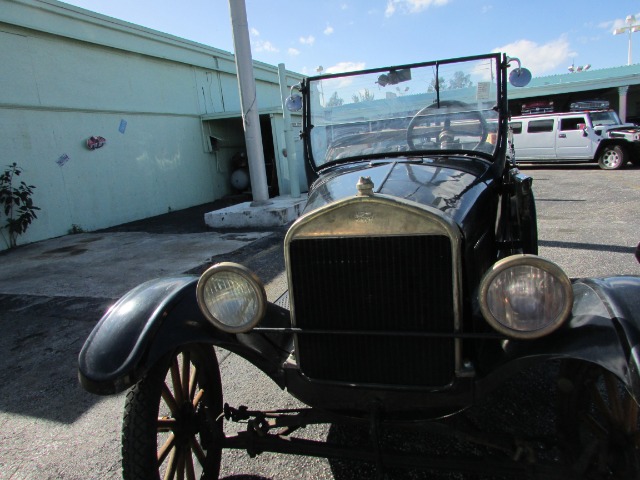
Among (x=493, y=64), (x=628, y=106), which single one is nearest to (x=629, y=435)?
(x=493, y=64)

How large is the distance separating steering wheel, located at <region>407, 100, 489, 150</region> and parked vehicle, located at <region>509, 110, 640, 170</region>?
12.2 meters

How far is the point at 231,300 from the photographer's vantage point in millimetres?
1854

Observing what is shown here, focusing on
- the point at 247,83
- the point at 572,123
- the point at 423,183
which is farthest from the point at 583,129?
the point at 423,183

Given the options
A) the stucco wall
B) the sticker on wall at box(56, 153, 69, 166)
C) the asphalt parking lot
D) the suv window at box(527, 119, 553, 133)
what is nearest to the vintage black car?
the asphalt parking lot

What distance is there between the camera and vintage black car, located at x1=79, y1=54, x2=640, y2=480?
5.21 feet

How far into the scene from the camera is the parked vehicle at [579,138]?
43.6 ft

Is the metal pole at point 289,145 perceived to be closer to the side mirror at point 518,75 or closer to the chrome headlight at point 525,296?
the side mirror at point 518,75

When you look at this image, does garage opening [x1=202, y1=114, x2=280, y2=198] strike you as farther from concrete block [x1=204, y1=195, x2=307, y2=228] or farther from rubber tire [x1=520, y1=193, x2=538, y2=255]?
rubber tire [x1=520, y1=193, x2=538, y2=255]

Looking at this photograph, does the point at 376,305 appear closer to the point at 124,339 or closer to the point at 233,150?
the point at 124,339

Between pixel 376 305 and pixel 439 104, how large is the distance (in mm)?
2037

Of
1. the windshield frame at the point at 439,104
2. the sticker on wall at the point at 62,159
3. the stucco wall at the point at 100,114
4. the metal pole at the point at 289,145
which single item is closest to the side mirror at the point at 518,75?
the windshield frame at the point at 439,104

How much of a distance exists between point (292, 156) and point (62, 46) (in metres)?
5.14

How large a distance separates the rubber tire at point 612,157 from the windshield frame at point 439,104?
12.7 metres

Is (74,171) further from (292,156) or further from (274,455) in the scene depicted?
(274,455)
